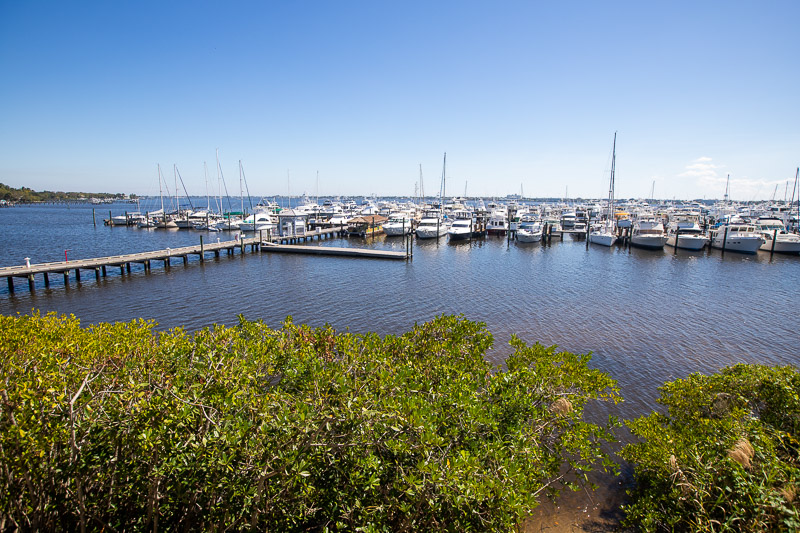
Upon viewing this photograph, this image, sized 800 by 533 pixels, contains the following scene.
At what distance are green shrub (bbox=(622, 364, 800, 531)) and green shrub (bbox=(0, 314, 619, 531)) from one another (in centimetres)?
259

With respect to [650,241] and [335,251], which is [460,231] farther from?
[650,241]

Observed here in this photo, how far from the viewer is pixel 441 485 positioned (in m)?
5.18

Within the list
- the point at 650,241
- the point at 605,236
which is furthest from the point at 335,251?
the point at 650,241

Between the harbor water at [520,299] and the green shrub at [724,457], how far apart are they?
15.7 feet

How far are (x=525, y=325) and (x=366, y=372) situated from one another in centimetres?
1696

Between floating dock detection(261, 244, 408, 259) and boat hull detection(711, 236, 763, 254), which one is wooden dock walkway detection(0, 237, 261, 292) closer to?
floating dock detection(261, 244, 408, 259)

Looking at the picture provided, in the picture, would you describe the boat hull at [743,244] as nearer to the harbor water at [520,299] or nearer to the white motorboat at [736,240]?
the white motorboat at [736,240]

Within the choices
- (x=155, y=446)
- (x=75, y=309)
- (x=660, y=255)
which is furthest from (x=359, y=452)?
(x=660, y=255)

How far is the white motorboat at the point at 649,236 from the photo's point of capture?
170 feet

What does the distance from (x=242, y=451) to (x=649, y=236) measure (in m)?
58.1

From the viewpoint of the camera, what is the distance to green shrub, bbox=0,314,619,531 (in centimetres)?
517

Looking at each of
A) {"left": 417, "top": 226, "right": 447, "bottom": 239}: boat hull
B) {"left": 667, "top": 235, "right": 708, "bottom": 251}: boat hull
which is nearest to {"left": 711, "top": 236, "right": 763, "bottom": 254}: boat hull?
{"left": 667, "top": 235, "right": 708, "bottom": 251}: boat hull

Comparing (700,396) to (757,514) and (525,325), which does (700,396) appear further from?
(525,325)

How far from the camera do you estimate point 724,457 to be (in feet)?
24.0
